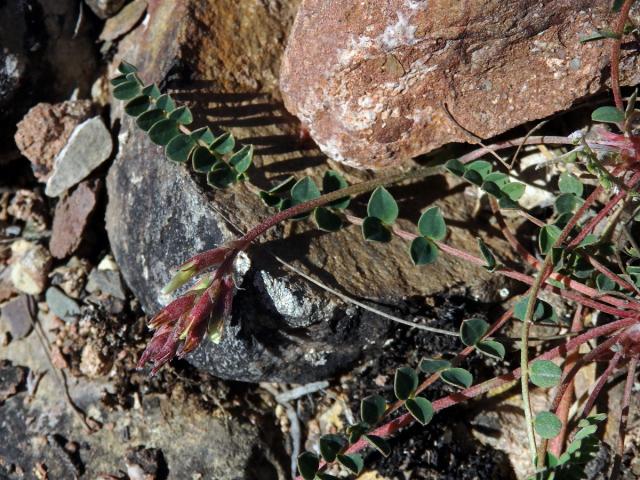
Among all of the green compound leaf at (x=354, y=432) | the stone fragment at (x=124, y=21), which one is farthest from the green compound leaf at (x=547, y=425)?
the stone fragment at (x=124, y=21)

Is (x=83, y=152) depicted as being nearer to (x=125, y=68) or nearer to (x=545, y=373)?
(x=125, y=68)

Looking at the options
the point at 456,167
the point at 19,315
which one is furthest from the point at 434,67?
the point at 19,315

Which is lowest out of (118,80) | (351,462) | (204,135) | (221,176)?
(351,462)

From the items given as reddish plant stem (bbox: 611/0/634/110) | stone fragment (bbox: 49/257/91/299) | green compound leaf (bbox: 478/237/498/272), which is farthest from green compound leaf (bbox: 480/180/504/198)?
stone fragment (bbox: 49/257/91/299)

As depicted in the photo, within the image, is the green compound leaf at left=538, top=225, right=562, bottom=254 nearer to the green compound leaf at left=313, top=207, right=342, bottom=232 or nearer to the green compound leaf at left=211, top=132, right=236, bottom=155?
the green compound leaf at left=313, top=207, right=342, bottom=232

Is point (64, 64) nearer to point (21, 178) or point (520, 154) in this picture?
point (21, 178)

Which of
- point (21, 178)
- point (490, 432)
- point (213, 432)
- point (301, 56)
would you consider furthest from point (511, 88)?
point (21, 178)
